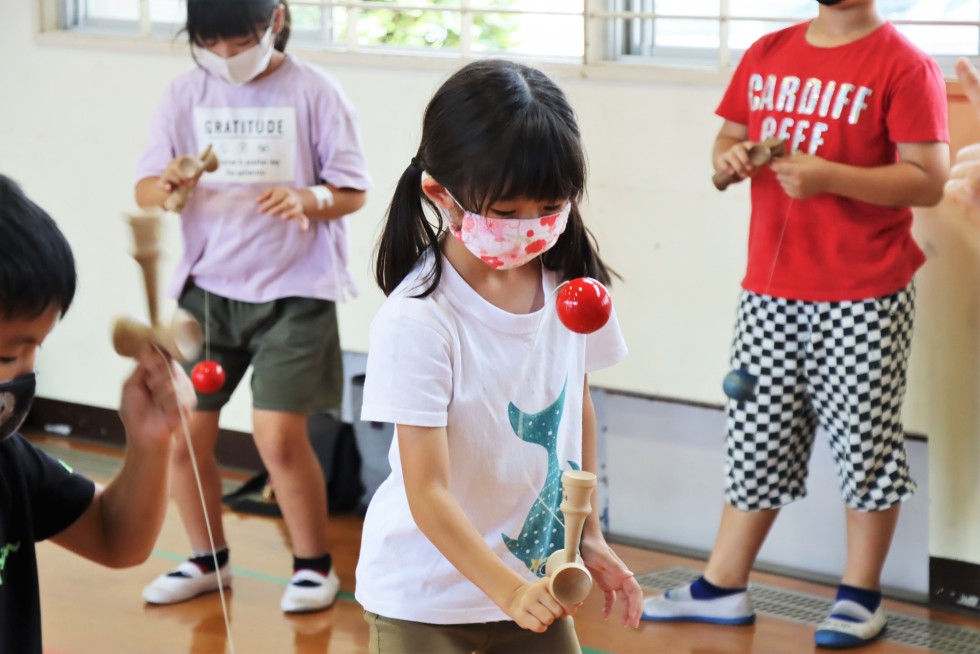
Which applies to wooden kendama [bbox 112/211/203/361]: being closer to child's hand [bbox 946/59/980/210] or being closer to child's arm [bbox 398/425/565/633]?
child's arm [bbox 398/425/565/633]

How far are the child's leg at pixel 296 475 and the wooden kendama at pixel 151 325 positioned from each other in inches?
57.7

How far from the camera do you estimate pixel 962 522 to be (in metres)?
2.78

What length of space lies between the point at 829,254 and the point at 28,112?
258 centimetres

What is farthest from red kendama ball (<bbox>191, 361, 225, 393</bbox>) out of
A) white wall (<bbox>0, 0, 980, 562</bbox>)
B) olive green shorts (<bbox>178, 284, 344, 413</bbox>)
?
white wall (<bbox>0, 0, 980, 562</bbox>)

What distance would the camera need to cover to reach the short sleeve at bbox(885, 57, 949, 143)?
2352mm

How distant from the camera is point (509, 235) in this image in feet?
4.91

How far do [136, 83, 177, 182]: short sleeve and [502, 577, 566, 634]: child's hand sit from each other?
1.78 meters

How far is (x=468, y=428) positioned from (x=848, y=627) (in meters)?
1.42

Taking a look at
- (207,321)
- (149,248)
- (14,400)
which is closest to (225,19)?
(207,321)

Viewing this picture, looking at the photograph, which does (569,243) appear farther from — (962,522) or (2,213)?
(962,522)

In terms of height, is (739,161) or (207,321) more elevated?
(739,161)

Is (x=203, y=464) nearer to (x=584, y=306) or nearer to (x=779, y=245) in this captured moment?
(x=779, y=245)

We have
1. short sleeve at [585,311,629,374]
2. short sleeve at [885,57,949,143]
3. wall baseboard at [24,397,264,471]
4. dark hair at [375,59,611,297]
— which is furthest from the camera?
wall baseboard at [24,397,264,471]

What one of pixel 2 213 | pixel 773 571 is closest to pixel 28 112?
pixel 773 571
